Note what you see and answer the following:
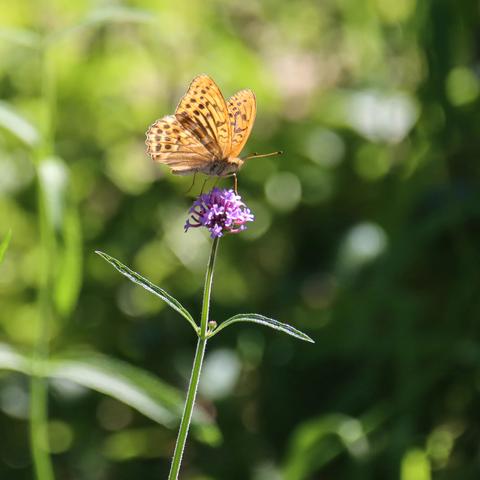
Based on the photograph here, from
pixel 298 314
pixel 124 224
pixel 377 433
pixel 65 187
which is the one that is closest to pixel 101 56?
pixel 124 224

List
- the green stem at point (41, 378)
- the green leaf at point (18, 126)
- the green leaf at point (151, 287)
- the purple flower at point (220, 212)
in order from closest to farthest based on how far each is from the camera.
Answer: the green leaf at point (151, 287) < the purple flower at point (220, 212) < the green stem at point (41, 378) < the green leaf at point (18, 126)

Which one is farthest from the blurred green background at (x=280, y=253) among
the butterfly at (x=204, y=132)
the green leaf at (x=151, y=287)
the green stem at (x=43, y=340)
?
the green leaf at (x=151, y=287)

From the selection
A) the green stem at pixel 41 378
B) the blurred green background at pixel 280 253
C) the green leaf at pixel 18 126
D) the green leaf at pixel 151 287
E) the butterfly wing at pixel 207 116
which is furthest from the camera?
the blurred green background at pixel 280 253

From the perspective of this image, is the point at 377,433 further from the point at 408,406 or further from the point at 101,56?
the point at 101,56

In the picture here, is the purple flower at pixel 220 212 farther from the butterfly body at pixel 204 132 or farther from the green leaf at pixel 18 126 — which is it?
the green leaf at pixel 18 126

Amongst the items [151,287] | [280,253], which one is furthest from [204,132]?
[280,253]

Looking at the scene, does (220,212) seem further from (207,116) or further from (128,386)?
(128,386)

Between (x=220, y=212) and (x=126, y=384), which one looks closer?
(x=220, y=212)

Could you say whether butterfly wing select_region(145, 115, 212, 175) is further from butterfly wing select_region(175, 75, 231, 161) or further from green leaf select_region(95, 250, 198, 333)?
green leaf select_region(95, 250, 198, 333)

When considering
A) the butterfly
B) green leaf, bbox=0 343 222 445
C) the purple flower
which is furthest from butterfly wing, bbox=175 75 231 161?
green leaf, bbox=0 343 222 445
